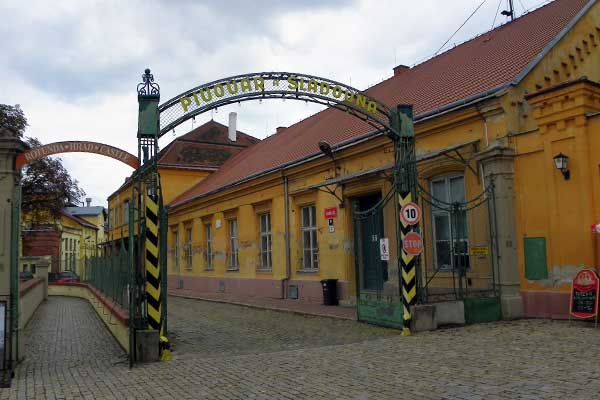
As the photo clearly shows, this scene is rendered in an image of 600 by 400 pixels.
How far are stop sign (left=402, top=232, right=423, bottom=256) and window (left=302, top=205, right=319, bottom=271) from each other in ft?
23.6

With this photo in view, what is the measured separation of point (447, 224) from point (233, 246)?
492 inches

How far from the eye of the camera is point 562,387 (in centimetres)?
603

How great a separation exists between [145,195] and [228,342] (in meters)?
3.20

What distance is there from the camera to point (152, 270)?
30.5ft

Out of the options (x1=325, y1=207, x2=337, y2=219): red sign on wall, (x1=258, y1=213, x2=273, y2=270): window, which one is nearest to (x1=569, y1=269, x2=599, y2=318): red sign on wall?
(x1=325, y1=207, x2=337, y2=219): red sign on wall

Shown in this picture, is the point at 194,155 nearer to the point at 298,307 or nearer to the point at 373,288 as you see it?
the point at 298,307

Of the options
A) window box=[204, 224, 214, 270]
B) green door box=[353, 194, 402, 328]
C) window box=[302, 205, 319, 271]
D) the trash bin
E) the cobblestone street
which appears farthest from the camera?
window box=[204, 224, 214, 270]

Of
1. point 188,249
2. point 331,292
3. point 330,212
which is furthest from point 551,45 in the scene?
point 188,249

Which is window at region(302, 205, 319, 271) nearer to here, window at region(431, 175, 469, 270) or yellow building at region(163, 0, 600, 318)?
yellow building at region(163, 0, 600, 318)

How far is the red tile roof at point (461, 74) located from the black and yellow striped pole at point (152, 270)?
22.7 feet

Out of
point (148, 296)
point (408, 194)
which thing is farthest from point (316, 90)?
point (148, 296)

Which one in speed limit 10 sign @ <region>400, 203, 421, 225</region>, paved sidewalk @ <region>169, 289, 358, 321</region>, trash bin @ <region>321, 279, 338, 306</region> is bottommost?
paved sidewalk @ <region>169, 289, 358, 321</region>

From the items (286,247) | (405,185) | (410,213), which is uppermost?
(405,185)

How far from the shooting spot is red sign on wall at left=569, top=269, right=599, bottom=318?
9826mm
